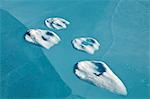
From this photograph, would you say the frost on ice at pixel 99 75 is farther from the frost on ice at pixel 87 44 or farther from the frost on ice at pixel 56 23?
the frost on ice at pixel 56 23

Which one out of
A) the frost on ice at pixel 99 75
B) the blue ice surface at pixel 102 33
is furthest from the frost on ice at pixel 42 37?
the frost on ice at pixel 99 75

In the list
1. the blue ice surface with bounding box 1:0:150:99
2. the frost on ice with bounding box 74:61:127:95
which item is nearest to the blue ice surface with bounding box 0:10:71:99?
the blue ice surface with bounding box 1:0:150:99

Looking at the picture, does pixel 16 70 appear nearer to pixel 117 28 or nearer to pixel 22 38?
pixel 22 38

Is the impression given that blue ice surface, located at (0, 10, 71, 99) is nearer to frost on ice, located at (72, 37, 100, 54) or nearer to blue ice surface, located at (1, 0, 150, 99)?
blue ice surface, located at (1, 0, 150, 99)

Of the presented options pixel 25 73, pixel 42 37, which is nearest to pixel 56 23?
pixel 42 37

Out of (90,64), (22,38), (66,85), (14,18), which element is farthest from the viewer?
(14,18)

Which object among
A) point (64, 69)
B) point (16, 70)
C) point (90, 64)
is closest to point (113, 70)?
point (90, 64)

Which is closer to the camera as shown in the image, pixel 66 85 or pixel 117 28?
pixel 66 85
